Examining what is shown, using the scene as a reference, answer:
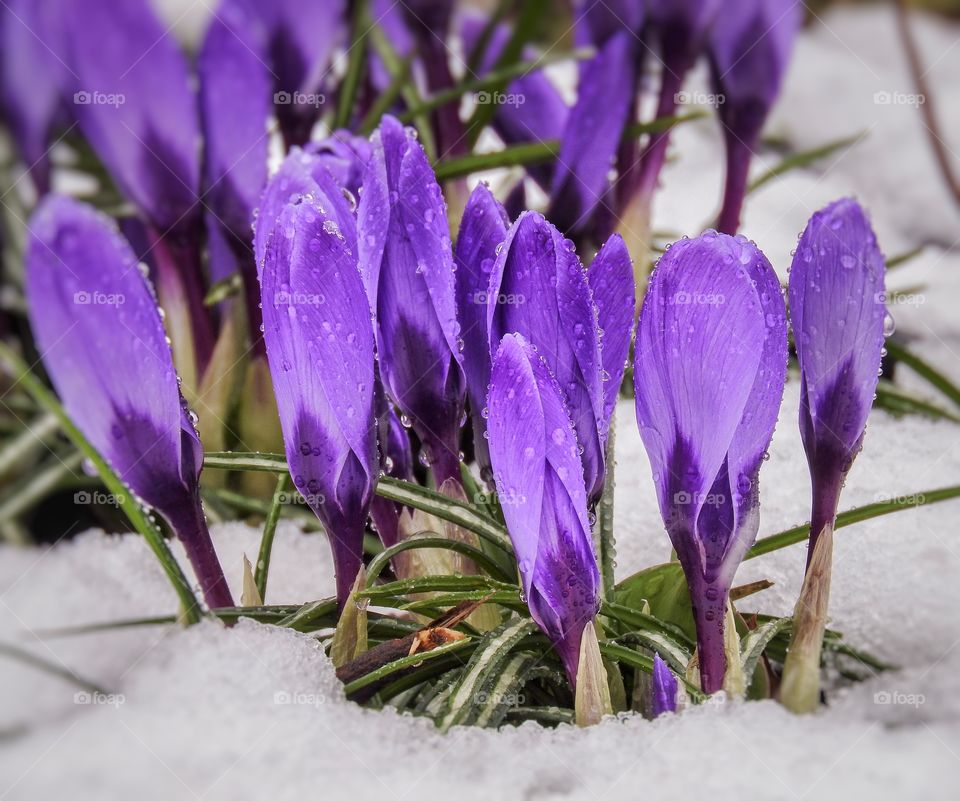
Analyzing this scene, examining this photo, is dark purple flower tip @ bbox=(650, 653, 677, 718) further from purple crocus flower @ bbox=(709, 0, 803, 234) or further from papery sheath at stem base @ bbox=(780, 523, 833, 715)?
purple crocus flower @ bbox=(709, 0, 803, 234)

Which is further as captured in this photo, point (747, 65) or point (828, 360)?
point (747, 65)

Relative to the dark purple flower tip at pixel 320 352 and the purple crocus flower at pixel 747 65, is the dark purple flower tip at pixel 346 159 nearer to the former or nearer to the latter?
the dark purple flower tip at pixel 320 352

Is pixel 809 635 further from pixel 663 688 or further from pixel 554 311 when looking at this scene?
pixel 554 311

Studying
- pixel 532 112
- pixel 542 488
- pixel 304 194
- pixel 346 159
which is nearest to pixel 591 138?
pixel 532 112

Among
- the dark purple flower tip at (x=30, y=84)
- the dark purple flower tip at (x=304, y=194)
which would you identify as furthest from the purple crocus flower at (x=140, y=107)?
the dark purple flower tip at (x=304, y=194)

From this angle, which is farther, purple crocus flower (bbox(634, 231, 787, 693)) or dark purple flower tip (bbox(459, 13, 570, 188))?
dark purple flower tip (bbox(459, 13, 570, 188))

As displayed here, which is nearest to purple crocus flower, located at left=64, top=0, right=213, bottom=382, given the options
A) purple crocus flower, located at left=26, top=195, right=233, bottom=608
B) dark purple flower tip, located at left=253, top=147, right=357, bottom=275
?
dark purple flower tip, located at left=253, top=147, right=357, bottom=275
